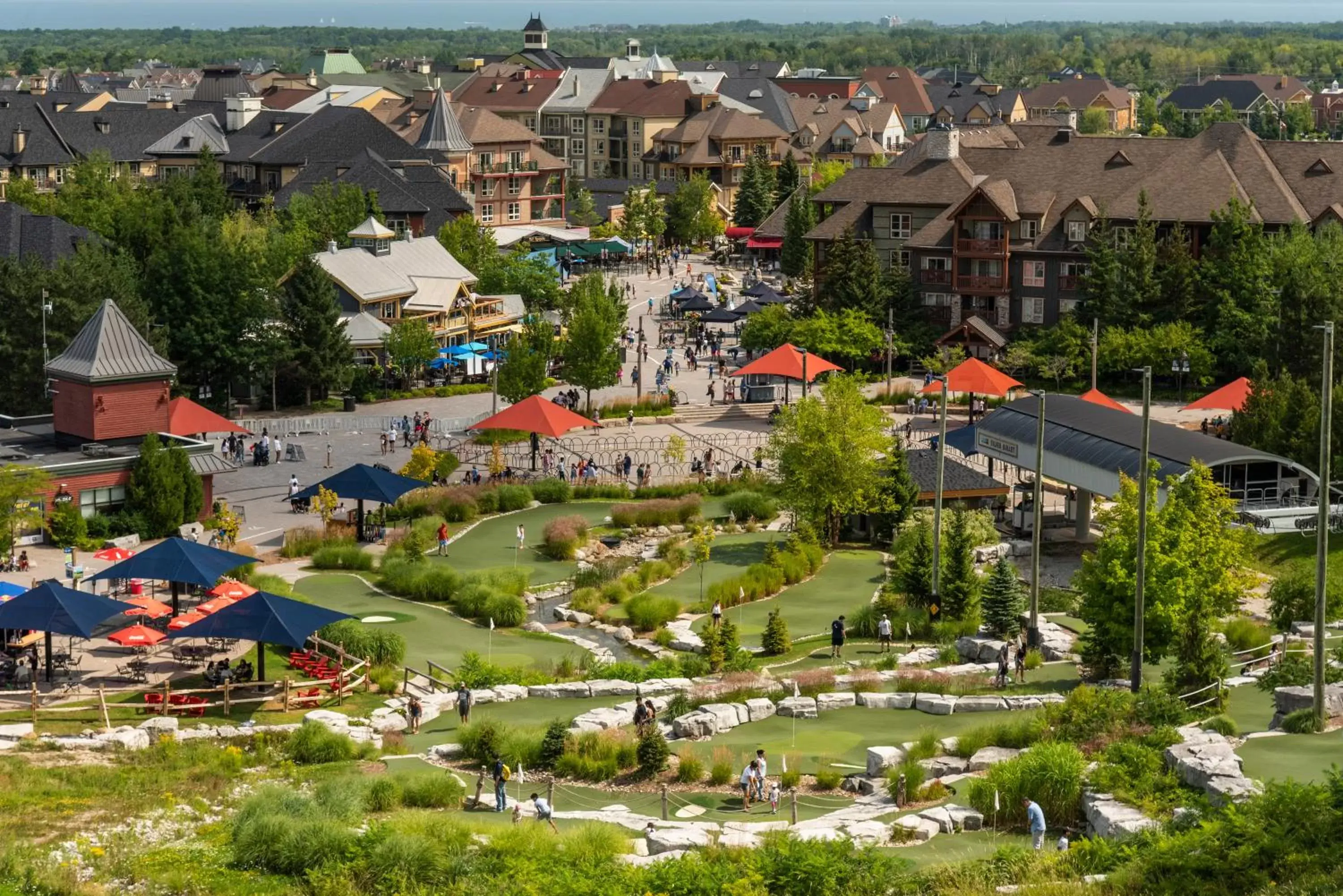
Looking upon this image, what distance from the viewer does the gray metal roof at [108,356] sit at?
2349 inches

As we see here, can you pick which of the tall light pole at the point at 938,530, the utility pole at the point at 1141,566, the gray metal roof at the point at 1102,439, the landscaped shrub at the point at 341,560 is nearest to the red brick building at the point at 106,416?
the landscaped shrub at the point at 341,560

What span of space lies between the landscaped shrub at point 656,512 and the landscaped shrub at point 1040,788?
2898 cm

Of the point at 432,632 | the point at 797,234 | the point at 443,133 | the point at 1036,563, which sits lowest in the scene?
the point at 432,632

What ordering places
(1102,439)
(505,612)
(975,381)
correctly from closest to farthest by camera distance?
(505,612) < (1102,439) < (975,381)

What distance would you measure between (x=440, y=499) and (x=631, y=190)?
76.7 meters

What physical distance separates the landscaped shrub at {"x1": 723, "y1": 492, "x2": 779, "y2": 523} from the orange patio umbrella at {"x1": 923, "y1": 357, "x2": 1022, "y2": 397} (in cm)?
1479

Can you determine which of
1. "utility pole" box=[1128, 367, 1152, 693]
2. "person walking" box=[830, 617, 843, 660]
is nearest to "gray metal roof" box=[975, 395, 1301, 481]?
"person walking" box=[830, 617, 843, 660]

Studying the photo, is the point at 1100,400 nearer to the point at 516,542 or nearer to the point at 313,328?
the point at 516,542

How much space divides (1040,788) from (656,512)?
3022 cm

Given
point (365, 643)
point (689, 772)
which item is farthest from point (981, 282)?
point (689, 772)

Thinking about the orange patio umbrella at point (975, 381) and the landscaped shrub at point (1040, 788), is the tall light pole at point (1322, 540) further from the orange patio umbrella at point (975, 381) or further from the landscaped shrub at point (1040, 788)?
A: the orange patio umbrella at point (975, 381)

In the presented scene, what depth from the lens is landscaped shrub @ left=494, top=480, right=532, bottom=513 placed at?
63.6 metres

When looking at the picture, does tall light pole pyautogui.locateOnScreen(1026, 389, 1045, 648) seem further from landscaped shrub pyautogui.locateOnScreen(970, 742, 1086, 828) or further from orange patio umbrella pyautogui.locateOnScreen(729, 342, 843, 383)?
orange patio umbrella pyautogui.locateOnScreen(729, 342, 843, 383)

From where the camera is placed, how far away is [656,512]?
203 feet
